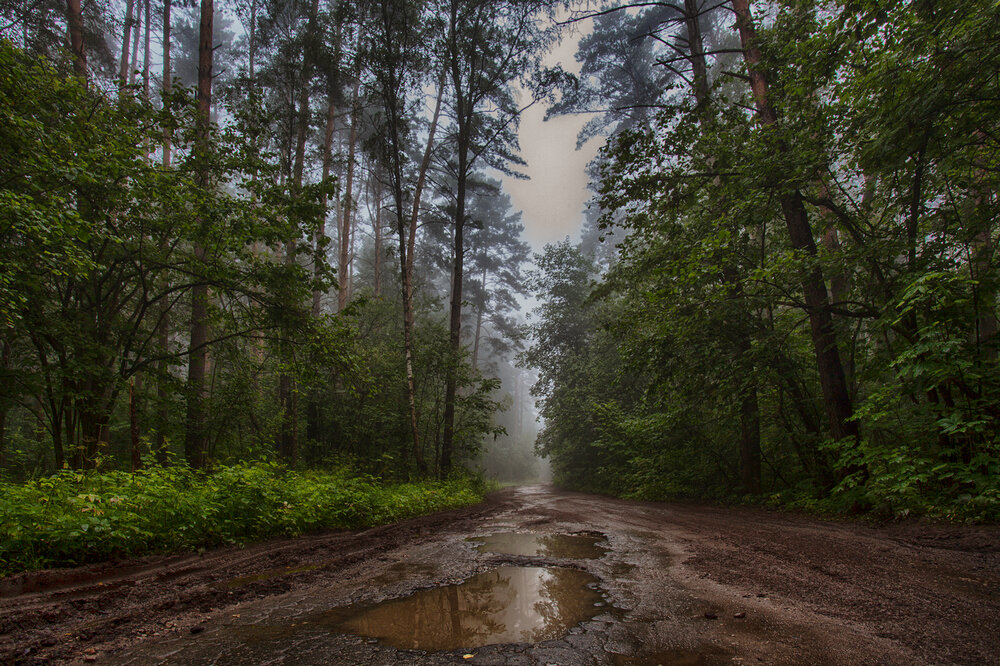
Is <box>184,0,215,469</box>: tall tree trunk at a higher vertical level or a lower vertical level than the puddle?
higher

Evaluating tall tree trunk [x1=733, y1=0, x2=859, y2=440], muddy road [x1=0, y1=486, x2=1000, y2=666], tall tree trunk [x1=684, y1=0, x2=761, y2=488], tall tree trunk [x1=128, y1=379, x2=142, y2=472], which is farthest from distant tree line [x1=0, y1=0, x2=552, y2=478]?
tall tree trunk [x1=733, y1=0, x2=859, y2=440]

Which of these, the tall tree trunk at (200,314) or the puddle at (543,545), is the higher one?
the tall tree trunk at (200,314)

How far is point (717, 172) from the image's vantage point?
24.0 ft

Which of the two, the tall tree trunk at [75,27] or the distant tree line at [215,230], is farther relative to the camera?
the tall tree trunk at [75,27]

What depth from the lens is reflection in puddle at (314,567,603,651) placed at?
222 centimetres

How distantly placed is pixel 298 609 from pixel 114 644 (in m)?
0.91

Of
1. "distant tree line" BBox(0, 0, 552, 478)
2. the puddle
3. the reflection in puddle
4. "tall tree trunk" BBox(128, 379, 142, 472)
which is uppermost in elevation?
"distant tree line" BBox(0, 0, 552, 478)

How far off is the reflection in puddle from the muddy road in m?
0.02

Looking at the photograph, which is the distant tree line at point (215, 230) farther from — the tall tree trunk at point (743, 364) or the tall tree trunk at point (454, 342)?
the tall tree trunk at point (743, 364)

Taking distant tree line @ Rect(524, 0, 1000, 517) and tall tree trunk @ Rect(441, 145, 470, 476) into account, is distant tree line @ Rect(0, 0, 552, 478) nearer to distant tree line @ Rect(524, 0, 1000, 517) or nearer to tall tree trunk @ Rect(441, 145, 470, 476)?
tall tree trunk @ Rect(441, 145, 470, 476)

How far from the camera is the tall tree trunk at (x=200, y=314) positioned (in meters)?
7.73

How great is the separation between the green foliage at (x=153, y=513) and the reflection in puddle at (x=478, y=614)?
2.73 m

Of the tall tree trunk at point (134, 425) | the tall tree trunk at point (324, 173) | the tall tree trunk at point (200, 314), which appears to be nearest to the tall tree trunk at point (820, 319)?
the tall tree trunk at point (324, 173)

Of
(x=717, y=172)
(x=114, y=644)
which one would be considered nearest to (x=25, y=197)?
(x=114, y=644)
